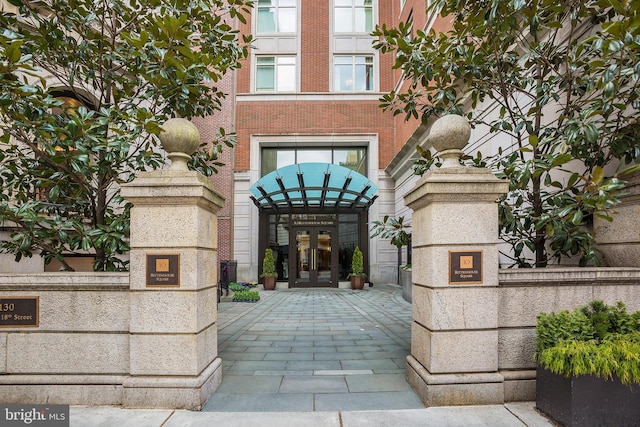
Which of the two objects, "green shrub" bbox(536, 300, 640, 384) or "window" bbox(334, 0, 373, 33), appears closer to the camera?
"green shrub" bbox(536, 300, 640, 384)

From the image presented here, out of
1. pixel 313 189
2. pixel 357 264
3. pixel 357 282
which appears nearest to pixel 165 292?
pixel 313 189

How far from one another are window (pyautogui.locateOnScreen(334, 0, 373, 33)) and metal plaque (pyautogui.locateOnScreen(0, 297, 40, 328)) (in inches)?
795

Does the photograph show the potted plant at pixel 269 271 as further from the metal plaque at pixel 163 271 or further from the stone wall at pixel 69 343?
the metal plaque at pixel 163 271

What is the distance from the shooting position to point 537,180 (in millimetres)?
5227

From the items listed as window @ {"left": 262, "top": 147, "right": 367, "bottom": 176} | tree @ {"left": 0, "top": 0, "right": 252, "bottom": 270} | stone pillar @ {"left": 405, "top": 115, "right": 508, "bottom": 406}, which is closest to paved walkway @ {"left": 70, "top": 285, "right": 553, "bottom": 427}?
stone pillar @ {"left": 405, "top": 115, "right": 508, "bottom": 406}

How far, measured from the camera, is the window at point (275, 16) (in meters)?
19.6

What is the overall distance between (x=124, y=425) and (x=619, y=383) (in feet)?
16.8

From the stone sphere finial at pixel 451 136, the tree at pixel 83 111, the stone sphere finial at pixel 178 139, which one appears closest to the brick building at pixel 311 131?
the tree at pixel 83 111

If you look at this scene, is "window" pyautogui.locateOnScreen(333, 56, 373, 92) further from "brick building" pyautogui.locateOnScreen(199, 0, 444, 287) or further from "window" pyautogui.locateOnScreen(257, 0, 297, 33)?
"window" pyautogui.locateOnScreen(257, 0, 297, 33)

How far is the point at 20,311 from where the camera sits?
162 inches

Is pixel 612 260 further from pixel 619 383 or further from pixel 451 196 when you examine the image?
pixel 451 196

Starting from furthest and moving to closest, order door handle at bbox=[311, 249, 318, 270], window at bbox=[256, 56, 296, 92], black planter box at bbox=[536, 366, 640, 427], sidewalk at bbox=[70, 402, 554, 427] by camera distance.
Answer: window at bbox=[256, 56, 296, 92]
door handle at bbox=[311, 249, 318, 270]
sidewalk at bbox=[70, 402, 554, 427]
black planter box at bbox=[536, 366, 640, 427]

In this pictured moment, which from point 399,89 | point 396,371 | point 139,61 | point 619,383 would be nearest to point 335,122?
point 399,89

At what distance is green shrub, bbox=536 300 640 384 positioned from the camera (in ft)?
11.0
